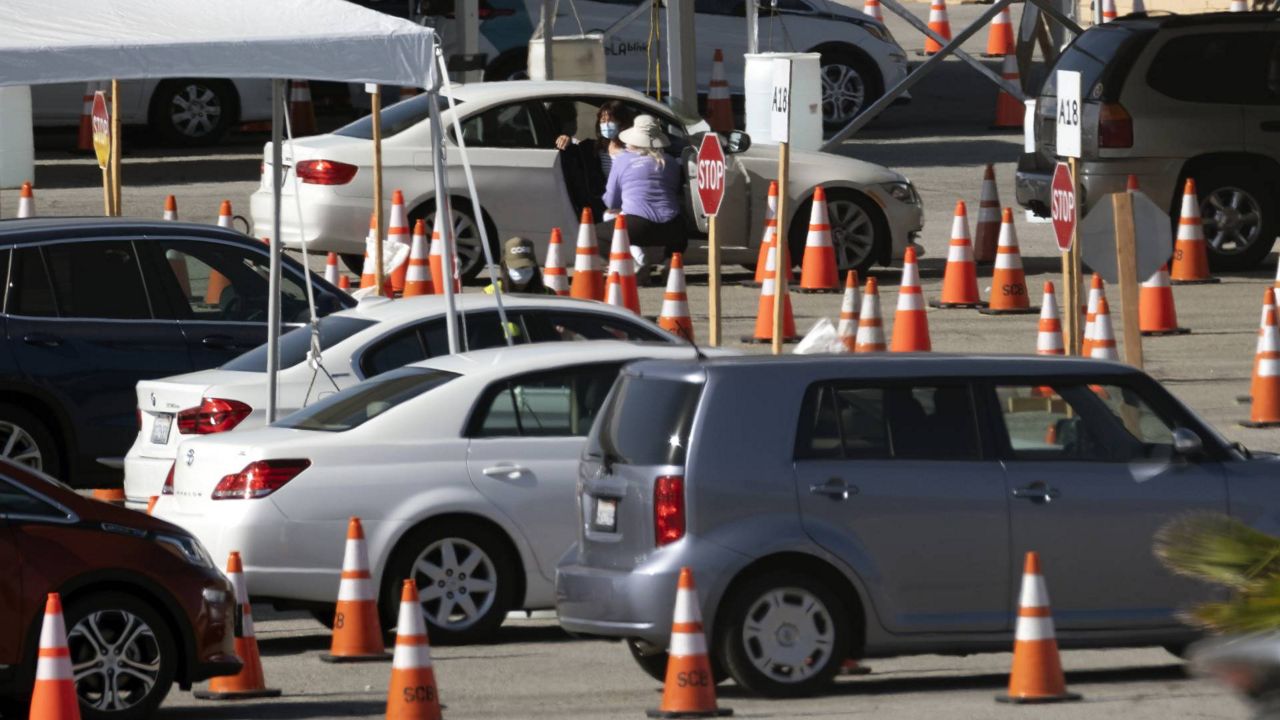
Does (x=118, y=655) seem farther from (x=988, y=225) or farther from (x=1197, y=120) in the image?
(x=988, y=225)

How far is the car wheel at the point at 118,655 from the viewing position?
359 inches

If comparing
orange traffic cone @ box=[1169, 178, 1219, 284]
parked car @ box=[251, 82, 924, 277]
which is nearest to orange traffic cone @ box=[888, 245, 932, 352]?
parked car @ box=[251, 82, 924, 277]

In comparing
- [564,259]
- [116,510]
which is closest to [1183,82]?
[564,259]

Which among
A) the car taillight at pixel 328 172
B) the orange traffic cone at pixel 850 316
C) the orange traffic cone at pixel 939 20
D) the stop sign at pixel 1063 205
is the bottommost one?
the orange traffic cone at pixel 850 316

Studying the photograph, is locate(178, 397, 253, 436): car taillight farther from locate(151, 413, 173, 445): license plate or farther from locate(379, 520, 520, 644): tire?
locate(379, 520, 520, 644): tire

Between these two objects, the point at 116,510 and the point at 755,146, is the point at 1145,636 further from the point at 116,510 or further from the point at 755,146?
the point at 755,146

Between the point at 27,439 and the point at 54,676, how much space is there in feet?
17.6

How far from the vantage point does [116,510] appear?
31.0 ft

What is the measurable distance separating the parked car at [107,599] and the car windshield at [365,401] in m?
1.52

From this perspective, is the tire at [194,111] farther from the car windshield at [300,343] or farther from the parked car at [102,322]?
the car windshield at [300,343]

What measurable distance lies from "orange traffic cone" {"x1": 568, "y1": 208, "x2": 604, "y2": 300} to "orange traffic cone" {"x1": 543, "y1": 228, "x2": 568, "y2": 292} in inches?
4.0

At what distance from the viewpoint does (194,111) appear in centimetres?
2733

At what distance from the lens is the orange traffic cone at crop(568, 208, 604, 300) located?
59.7 ft

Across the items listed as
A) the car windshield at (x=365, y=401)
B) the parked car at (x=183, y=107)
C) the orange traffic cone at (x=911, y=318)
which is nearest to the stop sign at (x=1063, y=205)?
the orange traffic cone at (x=911, y=318)
